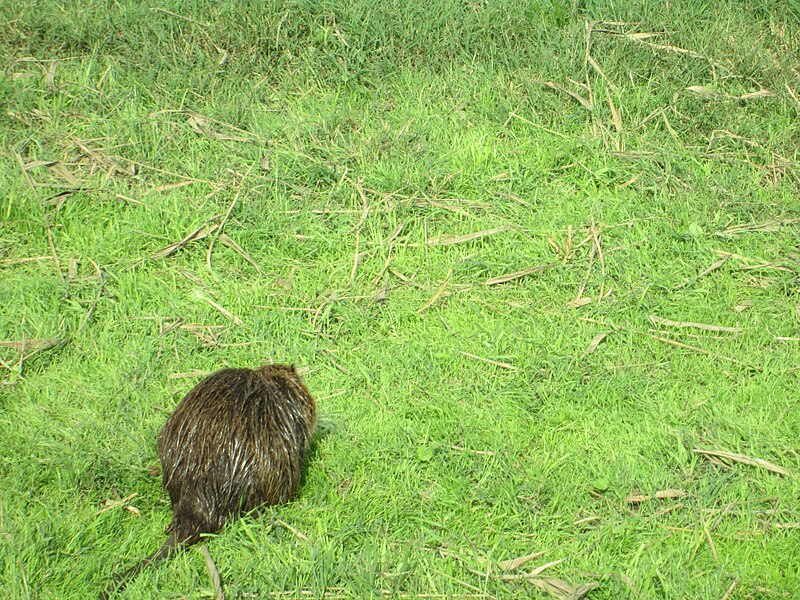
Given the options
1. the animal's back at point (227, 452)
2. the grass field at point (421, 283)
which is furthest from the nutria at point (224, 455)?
the grass field at point (421, 283)

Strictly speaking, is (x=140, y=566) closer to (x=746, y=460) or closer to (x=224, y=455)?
(x=224, y=455)

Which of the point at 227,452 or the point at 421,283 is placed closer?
the point at 227,452

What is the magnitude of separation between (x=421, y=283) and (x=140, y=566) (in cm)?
245

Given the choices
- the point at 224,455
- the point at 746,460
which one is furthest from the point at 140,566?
the point at 746,460

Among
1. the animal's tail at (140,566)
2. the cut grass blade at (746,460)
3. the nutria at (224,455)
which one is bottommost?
the animal's tail at (140,566)

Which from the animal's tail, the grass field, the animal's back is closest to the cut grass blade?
the grass field

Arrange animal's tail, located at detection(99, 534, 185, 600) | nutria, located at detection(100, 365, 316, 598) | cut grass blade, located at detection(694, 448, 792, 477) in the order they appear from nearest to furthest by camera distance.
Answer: animal's tail, located at detection(99, 534, 185, 600) < nutria, located at detection(100, 365, 316, 598) < cut grass blade, located at detection(694, 448, 792, 477)

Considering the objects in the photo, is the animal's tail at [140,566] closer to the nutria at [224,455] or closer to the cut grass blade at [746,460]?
the nutria at [224,455]

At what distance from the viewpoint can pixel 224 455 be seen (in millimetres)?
4102

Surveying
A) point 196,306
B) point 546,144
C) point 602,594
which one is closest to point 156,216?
point 196,306

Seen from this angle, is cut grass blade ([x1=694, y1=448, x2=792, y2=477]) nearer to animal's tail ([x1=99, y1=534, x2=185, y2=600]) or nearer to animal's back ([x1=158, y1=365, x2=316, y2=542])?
animal's back ([x1=158, y1=365, x2=316, y2=542])

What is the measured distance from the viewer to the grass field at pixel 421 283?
4.16 metres

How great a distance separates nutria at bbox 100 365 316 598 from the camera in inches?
161

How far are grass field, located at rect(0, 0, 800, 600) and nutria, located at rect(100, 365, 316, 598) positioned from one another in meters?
0.12
